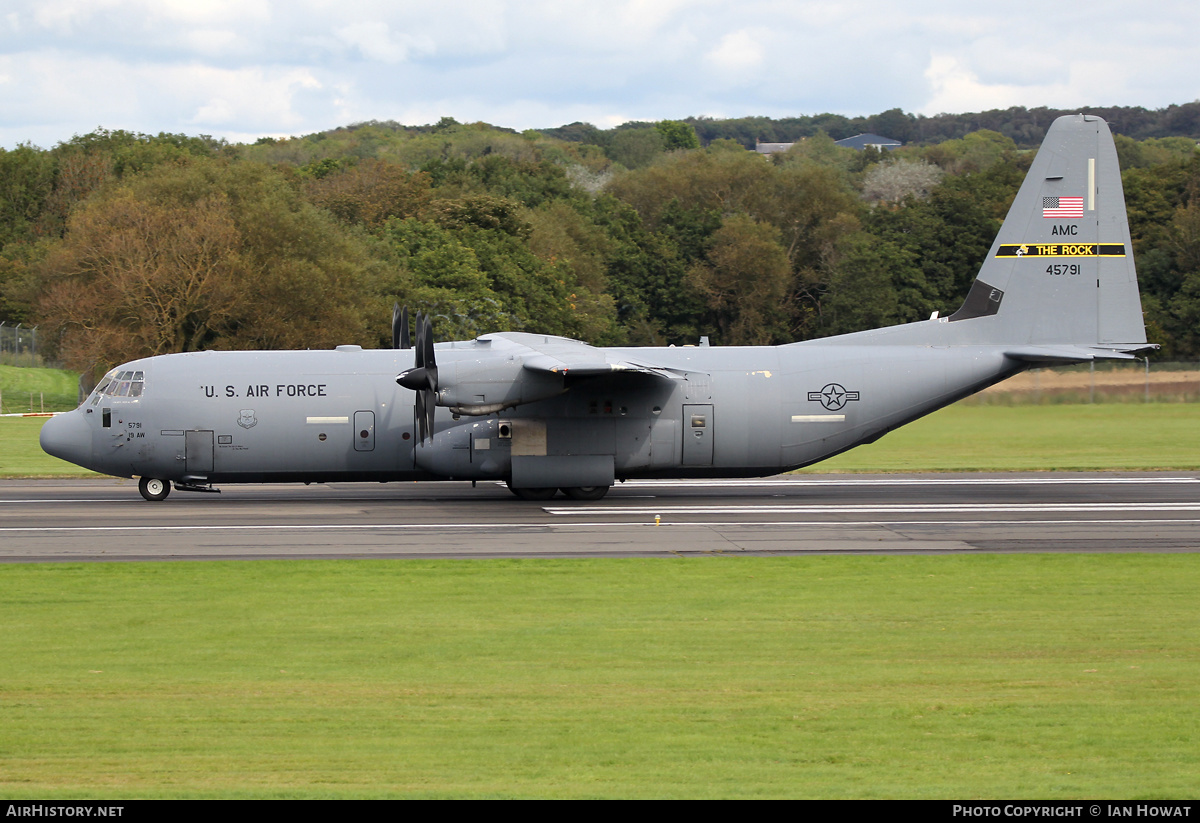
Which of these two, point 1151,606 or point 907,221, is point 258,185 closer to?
point 907,221

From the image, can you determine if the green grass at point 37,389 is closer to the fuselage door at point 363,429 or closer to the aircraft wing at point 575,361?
the fuselage door at point 363,429

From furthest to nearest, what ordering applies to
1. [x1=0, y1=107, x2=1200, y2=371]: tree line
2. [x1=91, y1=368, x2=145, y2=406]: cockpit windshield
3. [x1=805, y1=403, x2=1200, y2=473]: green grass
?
[x1=0, y1=107, x2=1200, y2=371]: tree line
[x1=805, y1=403, x2=1200, y2=473]: green grass
[x1=91, y1=368, x2=145, y2=406]: cockpit windshield

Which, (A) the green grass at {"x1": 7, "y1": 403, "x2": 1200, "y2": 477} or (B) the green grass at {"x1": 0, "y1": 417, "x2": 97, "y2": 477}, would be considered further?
(A) the green grass at {"x1": 7, "y1": 403, "x2": 1200, "y2": 477}

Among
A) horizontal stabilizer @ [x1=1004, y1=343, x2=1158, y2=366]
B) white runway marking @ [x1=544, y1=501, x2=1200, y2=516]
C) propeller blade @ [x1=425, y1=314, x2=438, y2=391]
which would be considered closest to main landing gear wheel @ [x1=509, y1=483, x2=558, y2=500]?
white runway marking @ [x1=544, y1=501, x2=1200, y2=516]

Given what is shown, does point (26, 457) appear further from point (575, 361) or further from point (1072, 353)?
point (1072, 353)

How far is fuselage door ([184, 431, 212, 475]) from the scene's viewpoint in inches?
1040

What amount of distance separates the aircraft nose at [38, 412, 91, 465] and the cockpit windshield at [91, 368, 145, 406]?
2.17 ft

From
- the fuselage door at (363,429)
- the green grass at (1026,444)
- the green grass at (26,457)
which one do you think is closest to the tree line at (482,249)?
the green grass at (26,457)

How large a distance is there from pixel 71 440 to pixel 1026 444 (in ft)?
99.9

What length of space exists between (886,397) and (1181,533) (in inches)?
292

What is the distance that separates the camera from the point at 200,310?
55562mm

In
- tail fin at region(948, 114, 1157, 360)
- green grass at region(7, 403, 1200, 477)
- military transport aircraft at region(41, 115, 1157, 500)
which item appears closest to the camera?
military transport aircraft at region(41, 115, 1157, 500)

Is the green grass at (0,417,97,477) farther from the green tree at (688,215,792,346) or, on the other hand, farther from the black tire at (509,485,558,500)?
the green tree at (688,215,792,346)

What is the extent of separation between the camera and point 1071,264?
92.4 ft
